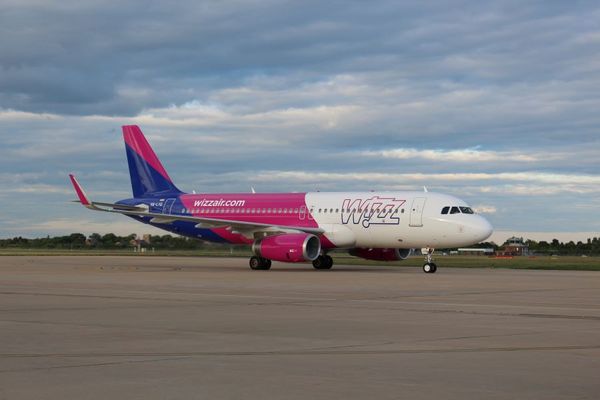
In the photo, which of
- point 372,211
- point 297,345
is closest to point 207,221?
point 372,211

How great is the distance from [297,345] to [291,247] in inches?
1055

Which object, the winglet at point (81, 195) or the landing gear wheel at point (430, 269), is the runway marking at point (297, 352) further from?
the winglet at point (81, 195)

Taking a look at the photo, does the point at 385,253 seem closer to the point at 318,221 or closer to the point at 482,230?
the point at 318,221

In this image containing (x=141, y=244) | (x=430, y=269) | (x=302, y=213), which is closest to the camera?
(x=430, y=269)

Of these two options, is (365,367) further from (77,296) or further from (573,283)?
(573,283)

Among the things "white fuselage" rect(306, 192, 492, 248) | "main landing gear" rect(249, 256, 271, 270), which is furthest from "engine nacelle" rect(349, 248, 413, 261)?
"main landing gear" rect(249, 256, 271, 270)

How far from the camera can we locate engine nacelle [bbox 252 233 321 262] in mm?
39281

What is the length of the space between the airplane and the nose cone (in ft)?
0.14

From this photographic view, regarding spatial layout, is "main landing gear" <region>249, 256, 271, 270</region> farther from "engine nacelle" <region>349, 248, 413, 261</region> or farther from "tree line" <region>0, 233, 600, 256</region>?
"tree line" <region>0, 233, 600, 256</region>

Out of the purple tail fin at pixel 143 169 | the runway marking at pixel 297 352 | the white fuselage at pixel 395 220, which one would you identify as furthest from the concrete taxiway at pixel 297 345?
the purple tail fin at pixel 143 169

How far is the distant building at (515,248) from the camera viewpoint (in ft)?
313

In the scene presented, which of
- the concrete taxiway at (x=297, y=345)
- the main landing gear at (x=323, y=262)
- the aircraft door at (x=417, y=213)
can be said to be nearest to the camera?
the concrete taxiway at (x=297, y=345)

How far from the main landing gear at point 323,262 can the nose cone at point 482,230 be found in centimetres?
797

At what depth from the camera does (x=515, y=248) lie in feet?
332
